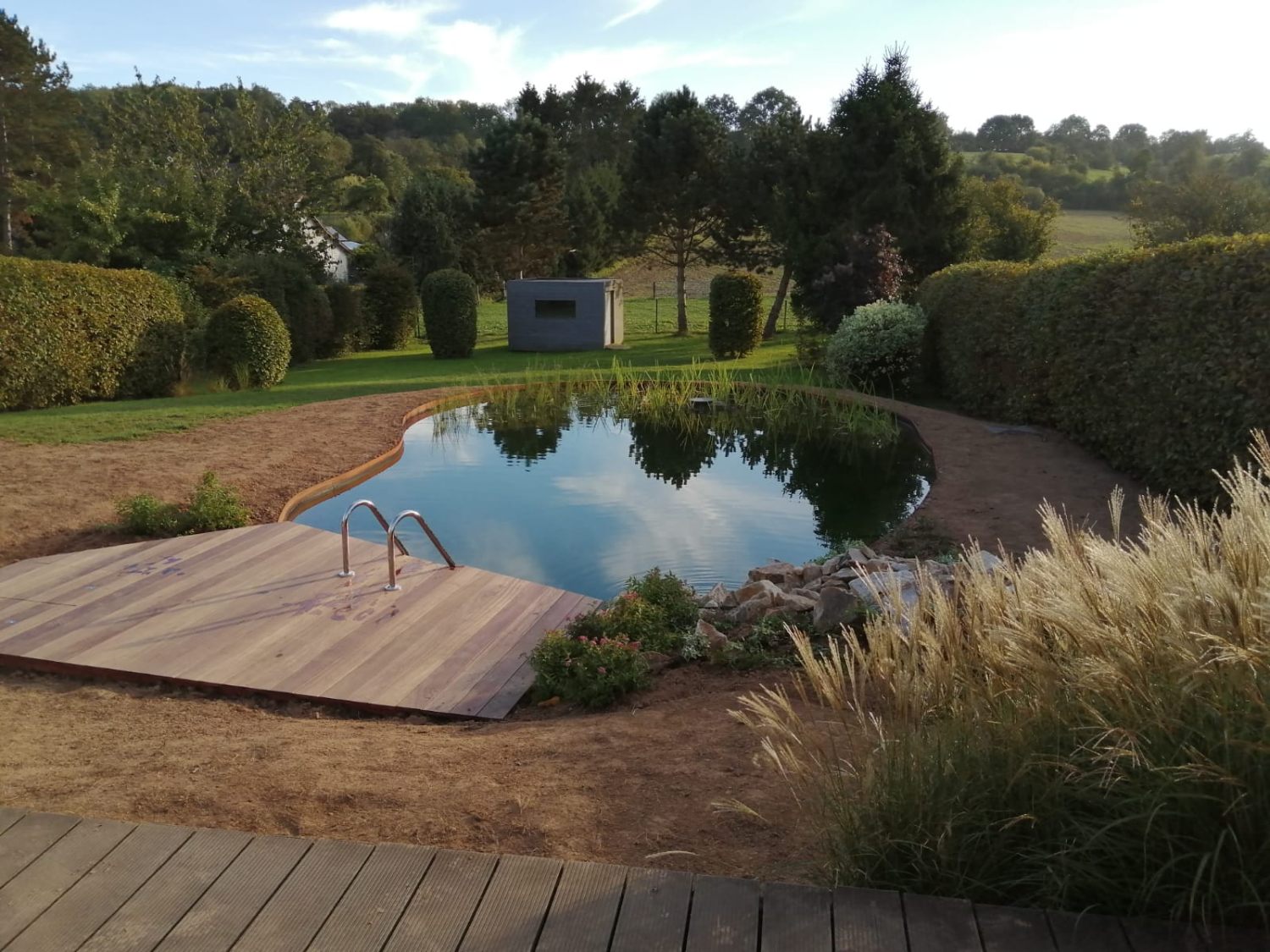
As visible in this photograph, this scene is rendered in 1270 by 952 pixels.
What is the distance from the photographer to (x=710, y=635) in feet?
14.9

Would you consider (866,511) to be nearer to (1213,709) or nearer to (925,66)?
(1213,709)

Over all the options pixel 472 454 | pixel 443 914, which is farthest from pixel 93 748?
pixel 472 454

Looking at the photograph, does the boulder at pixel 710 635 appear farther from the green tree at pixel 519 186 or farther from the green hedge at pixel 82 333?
the green tree at pixel 519 186

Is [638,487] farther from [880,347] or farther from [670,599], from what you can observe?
[880,347]

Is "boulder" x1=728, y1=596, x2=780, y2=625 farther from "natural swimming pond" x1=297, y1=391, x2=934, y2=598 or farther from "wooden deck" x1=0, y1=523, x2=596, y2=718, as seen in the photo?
"natural swimming pond" x1=297, y1=391, x2=934, y2=598

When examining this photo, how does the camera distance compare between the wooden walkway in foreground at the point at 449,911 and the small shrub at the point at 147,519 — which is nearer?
the wooden walkway in foreground at the point at 449,911

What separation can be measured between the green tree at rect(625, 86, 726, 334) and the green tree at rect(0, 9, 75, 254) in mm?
15760

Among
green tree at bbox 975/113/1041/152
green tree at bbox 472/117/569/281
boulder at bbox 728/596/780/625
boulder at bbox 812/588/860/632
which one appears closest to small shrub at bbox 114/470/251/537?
boulder at bbox 728/596/780/625

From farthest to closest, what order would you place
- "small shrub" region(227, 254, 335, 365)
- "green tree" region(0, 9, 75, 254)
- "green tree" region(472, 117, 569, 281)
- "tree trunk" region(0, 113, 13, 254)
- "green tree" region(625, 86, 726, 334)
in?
"green tree" region(0, 9, 75, 254)
"tree trunk" region(0, 113, 13, 254)
"green tree" region(472, 117, 569, 281)
"green tree" region(625, 86, 726, 334)
"small shrub" region(227, 254, 335, 365)

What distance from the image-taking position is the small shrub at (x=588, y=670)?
13.2 feet

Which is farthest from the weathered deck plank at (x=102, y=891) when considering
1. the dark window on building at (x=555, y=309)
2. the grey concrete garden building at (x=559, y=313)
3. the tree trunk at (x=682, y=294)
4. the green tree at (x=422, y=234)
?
the green tree at (x=422, y=234)

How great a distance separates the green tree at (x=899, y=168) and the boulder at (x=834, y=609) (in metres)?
13.3

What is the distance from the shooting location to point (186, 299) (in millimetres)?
14367

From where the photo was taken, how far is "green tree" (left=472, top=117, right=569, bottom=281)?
2372 cm
